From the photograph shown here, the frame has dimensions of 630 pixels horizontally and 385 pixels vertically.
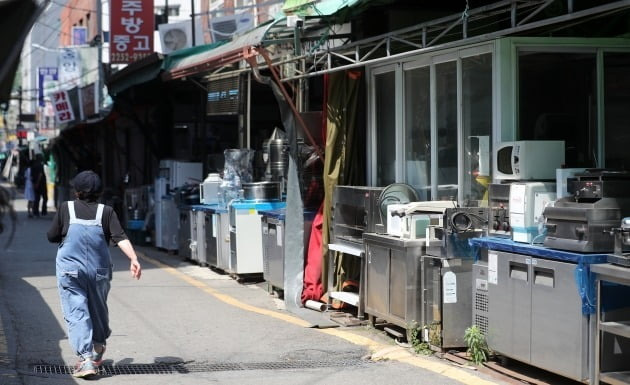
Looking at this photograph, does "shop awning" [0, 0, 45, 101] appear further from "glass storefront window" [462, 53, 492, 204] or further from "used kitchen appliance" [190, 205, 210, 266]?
"used kitchen appliance" [190, 205, 210, 266]

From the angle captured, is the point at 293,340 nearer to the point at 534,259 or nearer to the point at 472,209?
the point at 472,209

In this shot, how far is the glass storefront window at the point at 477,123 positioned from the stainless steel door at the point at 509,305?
138 cm

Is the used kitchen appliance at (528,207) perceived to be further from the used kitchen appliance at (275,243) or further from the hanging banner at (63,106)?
the hanging banner at (63,106)

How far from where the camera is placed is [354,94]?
11141mm

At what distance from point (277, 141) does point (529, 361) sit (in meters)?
7.61

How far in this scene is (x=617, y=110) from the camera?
30.3 ft

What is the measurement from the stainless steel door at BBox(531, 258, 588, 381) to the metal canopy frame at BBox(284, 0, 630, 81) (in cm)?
194

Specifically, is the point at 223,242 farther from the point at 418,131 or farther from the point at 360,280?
the point at 418,131

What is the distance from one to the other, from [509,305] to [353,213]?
345 cm

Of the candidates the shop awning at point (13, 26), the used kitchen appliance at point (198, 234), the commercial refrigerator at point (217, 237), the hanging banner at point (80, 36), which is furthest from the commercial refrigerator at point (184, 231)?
the hanging banner at point (80, 36)

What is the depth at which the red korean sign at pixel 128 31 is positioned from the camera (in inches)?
901

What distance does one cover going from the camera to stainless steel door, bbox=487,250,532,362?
7.37 meters

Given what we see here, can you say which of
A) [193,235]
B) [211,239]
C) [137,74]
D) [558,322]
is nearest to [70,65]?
[137,74]

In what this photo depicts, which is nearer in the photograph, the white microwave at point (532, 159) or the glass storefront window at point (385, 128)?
the white microwave at point (532, 159)
